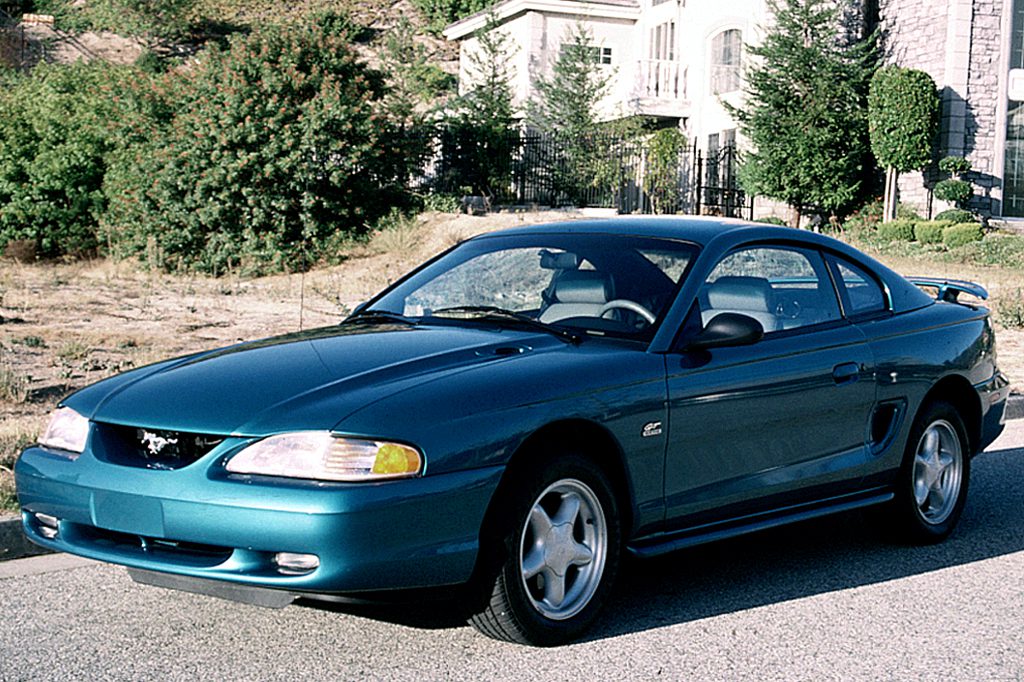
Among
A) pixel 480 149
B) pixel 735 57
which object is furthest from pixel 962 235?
pixel 735 57

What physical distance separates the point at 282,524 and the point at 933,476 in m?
3.89

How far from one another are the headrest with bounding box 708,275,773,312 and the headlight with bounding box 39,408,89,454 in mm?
2698

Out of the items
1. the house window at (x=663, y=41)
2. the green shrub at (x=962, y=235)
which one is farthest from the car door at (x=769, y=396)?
the house window at (x=663, y=41)

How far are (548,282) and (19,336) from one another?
9.18 meters

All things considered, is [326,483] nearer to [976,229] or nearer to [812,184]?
[976,229]

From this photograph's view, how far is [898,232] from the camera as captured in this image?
2930cm

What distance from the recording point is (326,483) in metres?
4.53

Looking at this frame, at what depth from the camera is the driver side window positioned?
6203 mm

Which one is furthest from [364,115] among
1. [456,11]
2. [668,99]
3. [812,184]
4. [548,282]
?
[456,11]

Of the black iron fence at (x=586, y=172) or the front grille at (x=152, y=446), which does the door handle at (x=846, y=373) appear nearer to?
the front grille at (x=152, y=446)

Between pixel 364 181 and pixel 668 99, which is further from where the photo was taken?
pixel 668 99

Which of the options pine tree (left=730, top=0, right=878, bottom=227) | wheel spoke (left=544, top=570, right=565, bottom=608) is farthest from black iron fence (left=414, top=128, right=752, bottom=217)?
wheel spoke (left=544, top=570, right=565, bottom=608)

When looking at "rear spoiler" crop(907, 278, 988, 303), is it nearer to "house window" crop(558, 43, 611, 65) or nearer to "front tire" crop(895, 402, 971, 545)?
"front tire" crop(895, 402, 971, 545)

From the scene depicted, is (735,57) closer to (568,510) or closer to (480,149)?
(480,149)
